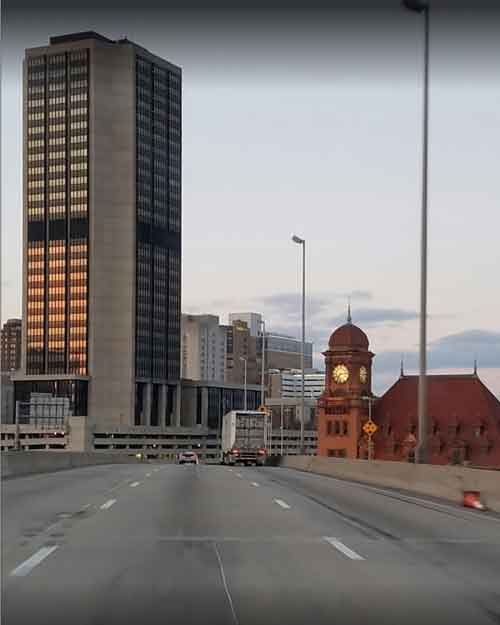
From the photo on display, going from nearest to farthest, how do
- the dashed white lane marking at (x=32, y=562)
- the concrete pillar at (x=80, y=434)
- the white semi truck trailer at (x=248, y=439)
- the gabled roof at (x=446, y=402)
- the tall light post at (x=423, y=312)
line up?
the dashed white lane marking at (x=32, y=562), the tall light post at (x=423, y=312), the white semi truck trailer at (x=248, y=439), the gabled roof at (x=446, y=402), the concrete pillar at (x=80, y=434)

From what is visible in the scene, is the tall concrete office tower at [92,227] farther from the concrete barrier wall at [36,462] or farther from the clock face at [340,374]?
the concrete barrier wall at [36,462]

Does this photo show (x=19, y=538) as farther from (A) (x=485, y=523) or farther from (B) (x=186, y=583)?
(A) (x=485, y=523)

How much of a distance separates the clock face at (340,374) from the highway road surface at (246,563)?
111 metres

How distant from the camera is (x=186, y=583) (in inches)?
418

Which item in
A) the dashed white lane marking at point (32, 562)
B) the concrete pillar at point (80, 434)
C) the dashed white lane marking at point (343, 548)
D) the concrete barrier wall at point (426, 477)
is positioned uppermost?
the dashed white lane marking at point (32, 562)

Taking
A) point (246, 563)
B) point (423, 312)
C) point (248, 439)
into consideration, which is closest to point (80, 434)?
point (248, 439)

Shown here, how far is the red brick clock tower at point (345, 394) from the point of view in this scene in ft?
428

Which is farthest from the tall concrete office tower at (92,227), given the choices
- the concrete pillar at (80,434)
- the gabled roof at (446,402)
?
the gabled roof at (446,402)

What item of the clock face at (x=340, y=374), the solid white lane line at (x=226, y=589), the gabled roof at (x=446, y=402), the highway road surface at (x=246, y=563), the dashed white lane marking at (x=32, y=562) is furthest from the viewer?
the gabled roof at (x=446, y=402)

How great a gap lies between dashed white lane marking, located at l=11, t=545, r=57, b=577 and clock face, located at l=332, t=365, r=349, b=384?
11965cm

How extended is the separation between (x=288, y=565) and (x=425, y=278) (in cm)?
1969

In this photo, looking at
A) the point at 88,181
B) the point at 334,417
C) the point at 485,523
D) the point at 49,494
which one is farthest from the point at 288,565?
the point at 88,181

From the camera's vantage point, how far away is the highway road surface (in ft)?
30.0

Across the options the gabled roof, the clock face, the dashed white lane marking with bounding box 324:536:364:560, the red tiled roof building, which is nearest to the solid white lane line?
the dashed white lane marking with bounding box 324:536:364:560
